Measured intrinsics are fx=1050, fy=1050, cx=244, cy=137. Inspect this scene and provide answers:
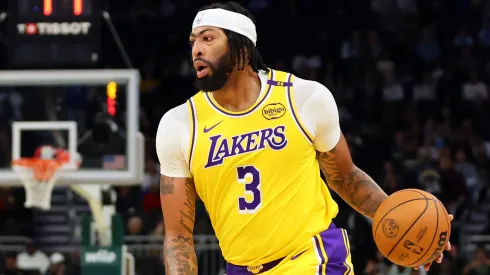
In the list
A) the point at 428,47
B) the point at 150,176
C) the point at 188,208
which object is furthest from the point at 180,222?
the point at 428,47

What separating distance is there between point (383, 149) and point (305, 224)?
35.8 ft

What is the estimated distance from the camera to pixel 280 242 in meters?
4.54

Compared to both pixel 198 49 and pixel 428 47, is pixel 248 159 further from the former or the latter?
pixel 428 47

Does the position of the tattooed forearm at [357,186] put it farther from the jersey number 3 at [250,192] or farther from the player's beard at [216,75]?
the player's beard at [216,75]

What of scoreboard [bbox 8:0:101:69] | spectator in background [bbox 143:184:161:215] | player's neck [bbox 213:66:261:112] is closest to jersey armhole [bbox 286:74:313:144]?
player's neck [bbox 213:66:261:112]

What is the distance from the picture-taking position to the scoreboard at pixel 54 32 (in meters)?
10.8

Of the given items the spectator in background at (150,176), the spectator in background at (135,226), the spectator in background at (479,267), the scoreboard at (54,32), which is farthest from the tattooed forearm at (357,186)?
the spectator in background at (150,176)

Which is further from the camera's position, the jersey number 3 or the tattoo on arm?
the tattoo on arm

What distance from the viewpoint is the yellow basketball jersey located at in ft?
14.9

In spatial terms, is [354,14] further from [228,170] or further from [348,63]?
[228,170]

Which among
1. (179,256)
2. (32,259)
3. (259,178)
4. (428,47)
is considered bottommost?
(32,259)

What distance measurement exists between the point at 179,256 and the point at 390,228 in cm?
95

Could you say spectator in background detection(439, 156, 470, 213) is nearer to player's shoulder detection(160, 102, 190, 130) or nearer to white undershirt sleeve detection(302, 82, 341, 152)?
white undershirt sleeve detection(302, 82, 341, 152)

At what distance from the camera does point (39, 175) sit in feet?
36.1
